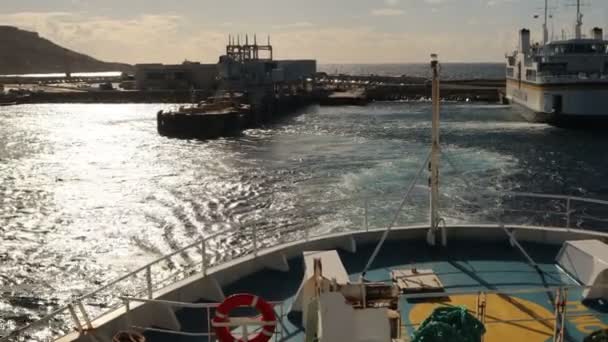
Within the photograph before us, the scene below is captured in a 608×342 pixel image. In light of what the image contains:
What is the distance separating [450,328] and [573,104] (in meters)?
58.5

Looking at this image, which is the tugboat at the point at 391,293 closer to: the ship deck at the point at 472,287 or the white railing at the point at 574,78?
the ship deck at the point at 472,287

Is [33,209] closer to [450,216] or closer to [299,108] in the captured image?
[450,216]

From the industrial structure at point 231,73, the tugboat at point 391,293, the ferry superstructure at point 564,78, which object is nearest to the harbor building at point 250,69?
the industrial structure at point 231,73

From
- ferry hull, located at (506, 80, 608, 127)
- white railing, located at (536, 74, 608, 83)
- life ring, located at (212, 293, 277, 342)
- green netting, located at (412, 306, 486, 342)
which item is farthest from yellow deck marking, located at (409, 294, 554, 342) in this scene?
white railing, located at (536, 74, 608, 83)

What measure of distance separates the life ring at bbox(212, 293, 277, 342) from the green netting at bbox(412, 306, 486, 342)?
1617mm

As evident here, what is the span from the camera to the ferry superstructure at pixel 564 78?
56.1m

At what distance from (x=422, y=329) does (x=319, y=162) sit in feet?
126

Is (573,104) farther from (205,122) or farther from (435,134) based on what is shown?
(435,134)

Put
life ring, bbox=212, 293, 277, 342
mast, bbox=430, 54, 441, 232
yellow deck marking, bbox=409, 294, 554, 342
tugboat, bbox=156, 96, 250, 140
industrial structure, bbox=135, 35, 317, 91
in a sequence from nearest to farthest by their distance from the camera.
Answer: life ring, bbox=212, 293, 277, 342 < yellow deck marking, bbox=409, 294, 554, 342 < mast, bbox=430, 54, 441, 232 < tugboat, bbox=156, 96, 250, 140 < industrial structure, bbox=135, 35, 317, 91

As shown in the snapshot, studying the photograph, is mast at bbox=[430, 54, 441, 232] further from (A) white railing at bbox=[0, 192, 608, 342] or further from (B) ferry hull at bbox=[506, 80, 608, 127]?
(B) ferry hull at bbox=[506, 80, 608, 127]

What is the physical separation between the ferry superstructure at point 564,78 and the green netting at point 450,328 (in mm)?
57154

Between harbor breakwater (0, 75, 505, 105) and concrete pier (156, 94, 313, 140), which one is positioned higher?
harbor breakwater (0, 75, 505, 105)

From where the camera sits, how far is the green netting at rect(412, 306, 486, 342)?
5035 millimetres

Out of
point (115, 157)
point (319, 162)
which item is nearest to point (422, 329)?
point (319, 162)
